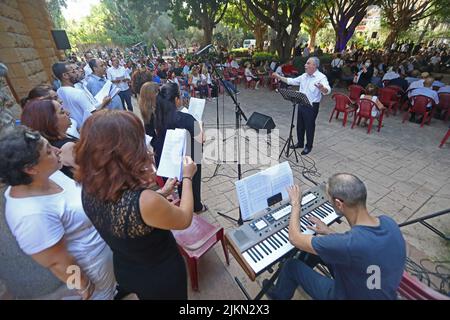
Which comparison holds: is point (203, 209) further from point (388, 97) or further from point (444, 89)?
Answer: point (444, 89)

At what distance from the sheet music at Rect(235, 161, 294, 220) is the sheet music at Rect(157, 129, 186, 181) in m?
0.56

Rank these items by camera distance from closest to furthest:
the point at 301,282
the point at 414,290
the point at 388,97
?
the point at 414,290, the point at 301,282, the point at 388,97

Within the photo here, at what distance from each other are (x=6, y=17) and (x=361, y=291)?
6138 mm

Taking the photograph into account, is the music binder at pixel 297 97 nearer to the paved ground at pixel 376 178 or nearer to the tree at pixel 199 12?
the paved ground at pixel 376 178

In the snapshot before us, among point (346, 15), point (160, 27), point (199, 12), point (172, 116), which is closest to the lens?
point (172, 116)

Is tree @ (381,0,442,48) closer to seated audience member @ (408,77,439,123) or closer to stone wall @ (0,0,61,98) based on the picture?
seated audience member @ (408,77,439,123)

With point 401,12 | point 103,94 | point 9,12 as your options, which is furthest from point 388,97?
point 401,12

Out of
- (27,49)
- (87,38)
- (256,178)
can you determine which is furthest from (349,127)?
(87,38)

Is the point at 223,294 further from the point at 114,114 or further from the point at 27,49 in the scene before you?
the point at 27,49

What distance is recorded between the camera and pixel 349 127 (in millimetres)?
5953

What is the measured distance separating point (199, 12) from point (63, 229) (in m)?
17.4

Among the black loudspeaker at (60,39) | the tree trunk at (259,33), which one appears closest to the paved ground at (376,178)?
the black loudspeaker at (60,39)

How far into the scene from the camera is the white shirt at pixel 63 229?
111 cm

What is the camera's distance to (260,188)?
71.9 inches
